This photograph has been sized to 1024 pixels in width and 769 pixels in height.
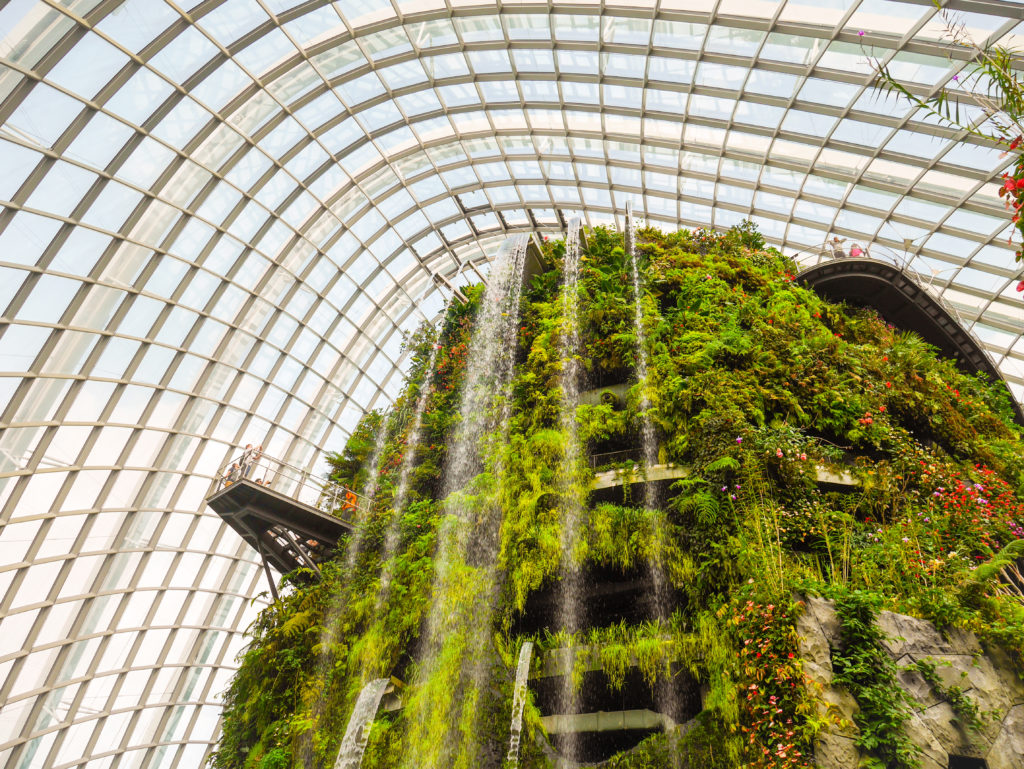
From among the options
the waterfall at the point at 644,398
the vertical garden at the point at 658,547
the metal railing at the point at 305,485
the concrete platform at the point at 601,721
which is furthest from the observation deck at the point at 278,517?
the waterfall at the point at 644,398

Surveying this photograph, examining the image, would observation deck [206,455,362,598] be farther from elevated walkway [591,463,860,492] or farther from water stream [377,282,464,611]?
elevated walkway [591,463,860,492]

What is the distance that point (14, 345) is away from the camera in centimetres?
1923

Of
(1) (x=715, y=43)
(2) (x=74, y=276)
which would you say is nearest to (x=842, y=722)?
(1) (x=715, y=43)

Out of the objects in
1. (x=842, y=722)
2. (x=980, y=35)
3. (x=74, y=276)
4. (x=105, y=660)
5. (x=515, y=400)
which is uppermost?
(x=980, y=35)

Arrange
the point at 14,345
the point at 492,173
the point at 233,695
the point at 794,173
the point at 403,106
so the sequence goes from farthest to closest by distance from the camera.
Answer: the point at 492,173 < the point at 403,106 < the point at 794,173 < the point at 14,345 < the point at 233,695

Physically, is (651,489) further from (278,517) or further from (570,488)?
(278,517)

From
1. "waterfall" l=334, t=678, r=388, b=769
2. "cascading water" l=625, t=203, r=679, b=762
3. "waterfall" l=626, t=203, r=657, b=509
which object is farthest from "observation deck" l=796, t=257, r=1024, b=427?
"waterfall" l=334, t=678, r=388, b=769

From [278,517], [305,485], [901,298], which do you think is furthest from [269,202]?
[901,298]

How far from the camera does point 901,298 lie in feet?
64.1

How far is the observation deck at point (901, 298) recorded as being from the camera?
1866 cm

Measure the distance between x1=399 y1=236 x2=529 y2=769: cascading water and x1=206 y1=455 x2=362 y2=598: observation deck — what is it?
3221 mm

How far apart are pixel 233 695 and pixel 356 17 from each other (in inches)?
810

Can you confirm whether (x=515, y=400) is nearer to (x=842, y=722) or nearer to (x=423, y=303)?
(x=842, y=722)

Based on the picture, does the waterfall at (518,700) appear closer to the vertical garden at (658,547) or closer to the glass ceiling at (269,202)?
the vertical garden at (658,547)
